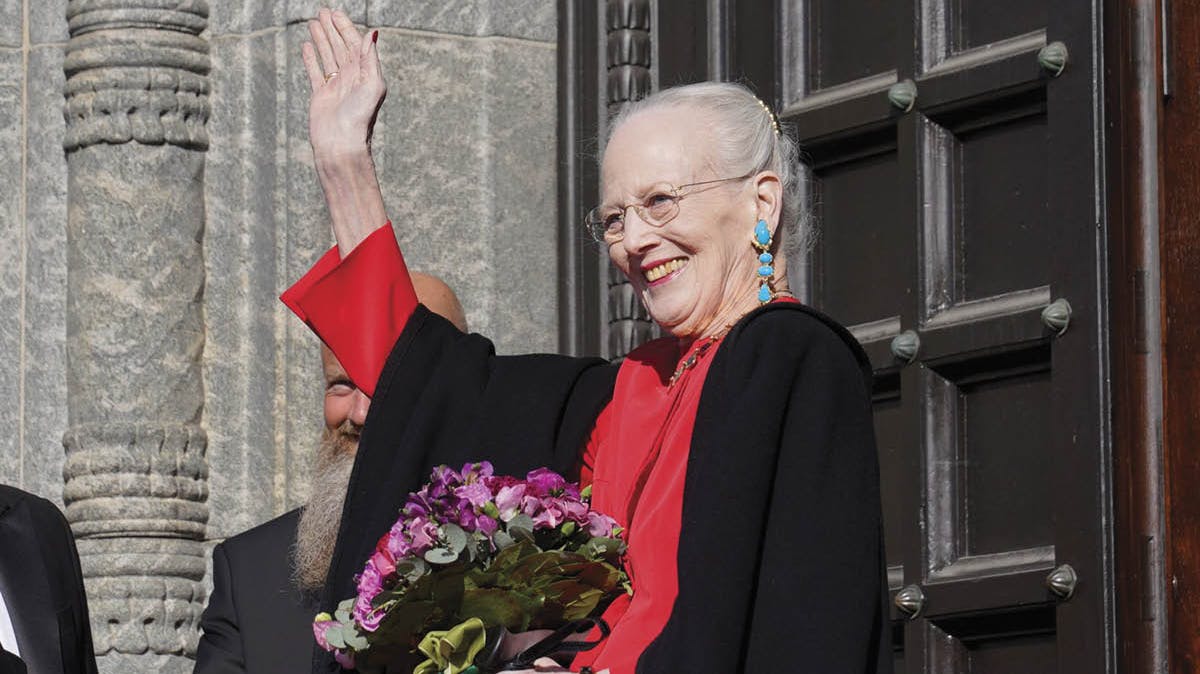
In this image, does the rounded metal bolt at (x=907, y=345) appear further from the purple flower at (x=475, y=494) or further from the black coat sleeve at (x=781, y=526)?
the purple flower at (x=475, y=494)

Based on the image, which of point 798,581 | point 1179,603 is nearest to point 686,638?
point 798,581

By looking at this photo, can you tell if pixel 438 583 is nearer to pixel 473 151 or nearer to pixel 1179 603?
pixel 1179 603

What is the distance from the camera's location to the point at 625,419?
3438mm

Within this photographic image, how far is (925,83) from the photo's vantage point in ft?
15.2

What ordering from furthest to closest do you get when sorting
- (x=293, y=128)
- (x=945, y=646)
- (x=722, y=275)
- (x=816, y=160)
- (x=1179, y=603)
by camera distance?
(x=293, y=128) → (x=816, y=160) → (x=945, y=646) → (x=1179, y=603) → (x=722, y=275)

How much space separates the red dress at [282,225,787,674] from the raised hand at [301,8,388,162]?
148mm

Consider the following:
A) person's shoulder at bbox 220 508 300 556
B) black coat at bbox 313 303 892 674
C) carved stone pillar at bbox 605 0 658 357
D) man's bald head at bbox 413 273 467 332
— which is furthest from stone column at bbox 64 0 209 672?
black coat at bbox 313 303 892 674

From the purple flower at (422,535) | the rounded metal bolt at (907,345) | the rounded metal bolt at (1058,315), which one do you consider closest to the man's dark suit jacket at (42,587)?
the purple flower at (422,535)

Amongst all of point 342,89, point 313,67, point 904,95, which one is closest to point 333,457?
point 313,67

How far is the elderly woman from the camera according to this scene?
3064 mm

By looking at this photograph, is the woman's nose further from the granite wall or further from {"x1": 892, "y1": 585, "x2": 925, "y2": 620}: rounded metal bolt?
the granite wall

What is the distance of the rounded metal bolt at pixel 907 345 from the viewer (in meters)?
4.56

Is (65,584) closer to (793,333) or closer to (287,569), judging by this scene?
(287,569)

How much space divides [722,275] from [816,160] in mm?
1541
